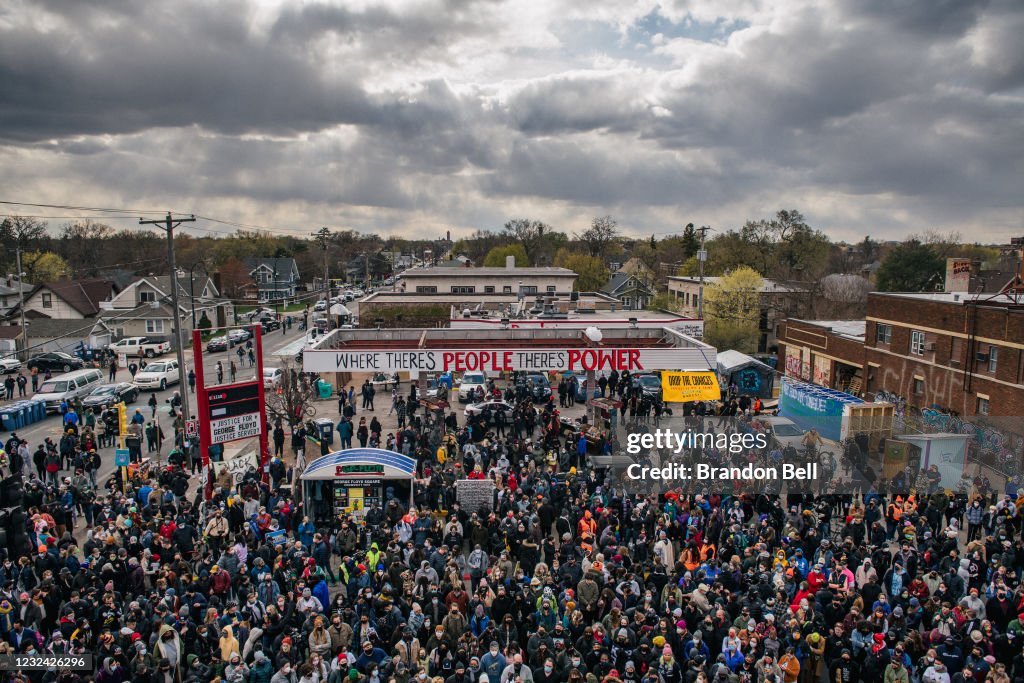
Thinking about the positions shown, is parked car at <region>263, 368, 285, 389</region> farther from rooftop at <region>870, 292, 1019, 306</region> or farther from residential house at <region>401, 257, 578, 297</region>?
rooftop at <region>870, 292, 1019, 306</region>

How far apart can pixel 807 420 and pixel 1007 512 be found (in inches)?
310

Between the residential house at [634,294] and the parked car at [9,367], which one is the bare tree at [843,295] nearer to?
the residential house at [634,294]

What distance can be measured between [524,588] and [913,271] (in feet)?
185

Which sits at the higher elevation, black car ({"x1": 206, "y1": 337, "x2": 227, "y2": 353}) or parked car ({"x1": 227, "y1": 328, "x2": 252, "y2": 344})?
parked car ({"x1": 227, "y1": 328, "x2": 252, "y2": 344})

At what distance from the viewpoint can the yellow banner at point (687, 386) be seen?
23.7 metres

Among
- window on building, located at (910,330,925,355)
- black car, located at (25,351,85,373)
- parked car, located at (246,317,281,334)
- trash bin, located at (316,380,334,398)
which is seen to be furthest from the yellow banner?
parked car, located at (246,317,281,334)

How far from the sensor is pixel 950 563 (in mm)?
12258

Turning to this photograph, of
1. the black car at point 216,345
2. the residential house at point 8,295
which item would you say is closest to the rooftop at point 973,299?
the black car at point 216,345

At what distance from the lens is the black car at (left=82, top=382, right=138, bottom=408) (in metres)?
29.3

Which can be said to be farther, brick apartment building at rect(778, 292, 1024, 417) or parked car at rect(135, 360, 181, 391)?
parked car at rect(135, 360, 181, 391)

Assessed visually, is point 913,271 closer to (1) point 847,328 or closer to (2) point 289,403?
(1) point 847,328

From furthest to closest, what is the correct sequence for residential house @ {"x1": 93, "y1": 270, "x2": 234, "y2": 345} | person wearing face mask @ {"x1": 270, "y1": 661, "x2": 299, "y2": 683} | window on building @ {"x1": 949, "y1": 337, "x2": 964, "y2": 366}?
1. residential house @ {"x1": 93, "y1": 270, "x2": 234, "y2": 345}
2. window on building @ {"x1": 949, "y1": 337, "x2": 964, "y2": 366}
3. person wearing face mask @ {"x1": 270, "y1": 661, "x2": 299, "y2": 683}

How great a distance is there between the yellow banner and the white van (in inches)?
962

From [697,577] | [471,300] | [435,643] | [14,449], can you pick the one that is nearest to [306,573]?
[435,643]
